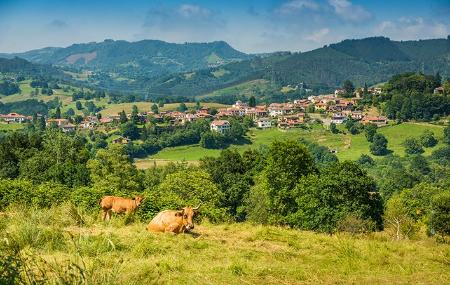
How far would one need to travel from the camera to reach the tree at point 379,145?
10125 centimetres

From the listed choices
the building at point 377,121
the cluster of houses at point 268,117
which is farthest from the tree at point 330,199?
the cluster of houses at point 268,117

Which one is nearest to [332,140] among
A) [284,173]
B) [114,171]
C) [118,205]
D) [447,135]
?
[447,135]

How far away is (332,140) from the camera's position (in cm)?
11250

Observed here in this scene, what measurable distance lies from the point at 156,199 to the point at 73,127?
134302mm

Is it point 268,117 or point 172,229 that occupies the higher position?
point 172,229

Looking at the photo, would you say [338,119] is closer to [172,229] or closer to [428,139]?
[428,139]

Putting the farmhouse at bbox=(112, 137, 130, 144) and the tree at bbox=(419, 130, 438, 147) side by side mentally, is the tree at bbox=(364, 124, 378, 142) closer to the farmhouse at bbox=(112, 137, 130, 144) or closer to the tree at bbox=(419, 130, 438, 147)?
the tree at bbox=(419, 130, 438, 147)

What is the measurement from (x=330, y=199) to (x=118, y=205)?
17.7 m

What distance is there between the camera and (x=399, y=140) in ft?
360

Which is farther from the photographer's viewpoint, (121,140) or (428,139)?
(121,140)

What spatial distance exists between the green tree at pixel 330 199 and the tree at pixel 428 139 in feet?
269

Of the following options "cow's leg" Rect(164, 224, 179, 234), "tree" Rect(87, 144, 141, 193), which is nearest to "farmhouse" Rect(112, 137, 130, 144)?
"tree" Rect(87, 144, 141, 193)

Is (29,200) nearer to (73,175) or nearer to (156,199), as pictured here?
(156,199)

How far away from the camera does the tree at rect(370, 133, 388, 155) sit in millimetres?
101250
